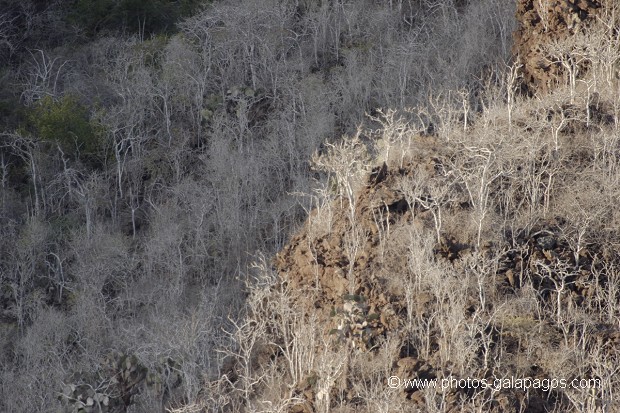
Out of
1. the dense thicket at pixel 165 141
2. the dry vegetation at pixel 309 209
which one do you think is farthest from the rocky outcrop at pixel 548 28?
the dense thicket at pixel 165 141

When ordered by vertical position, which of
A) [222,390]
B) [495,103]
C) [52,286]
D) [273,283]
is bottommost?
[52,286]

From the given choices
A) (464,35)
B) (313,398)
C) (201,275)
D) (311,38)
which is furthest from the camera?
(311,38)

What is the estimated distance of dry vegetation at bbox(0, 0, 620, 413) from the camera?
21.7m

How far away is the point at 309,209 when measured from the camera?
36062 millimetres

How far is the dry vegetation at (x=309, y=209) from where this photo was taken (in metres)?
21.7

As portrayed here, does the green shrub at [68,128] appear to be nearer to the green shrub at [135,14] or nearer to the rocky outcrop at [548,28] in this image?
the green shrub at [135,14]

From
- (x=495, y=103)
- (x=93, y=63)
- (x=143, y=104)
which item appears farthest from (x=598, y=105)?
(x=93, y=63)

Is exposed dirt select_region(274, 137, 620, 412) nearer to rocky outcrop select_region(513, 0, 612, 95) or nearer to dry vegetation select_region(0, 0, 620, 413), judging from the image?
dry vegetation select_region(0, 0, 620, 413)

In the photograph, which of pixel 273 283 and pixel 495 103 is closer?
pixel 273 283

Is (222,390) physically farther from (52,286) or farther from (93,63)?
(93,63)

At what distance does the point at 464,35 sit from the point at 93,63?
17.4 meters

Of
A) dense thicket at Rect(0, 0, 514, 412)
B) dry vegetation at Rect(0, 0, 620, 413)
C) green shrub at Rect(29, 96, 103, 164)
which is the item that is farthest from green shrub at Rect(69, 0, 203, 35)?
green shrub at Rect(29, 96, 103, 164)

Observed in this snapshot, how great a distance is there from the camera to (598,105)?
28203 mm

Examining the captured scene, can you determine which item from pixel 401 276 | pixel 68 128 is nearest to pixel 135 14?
pixel 68 128
